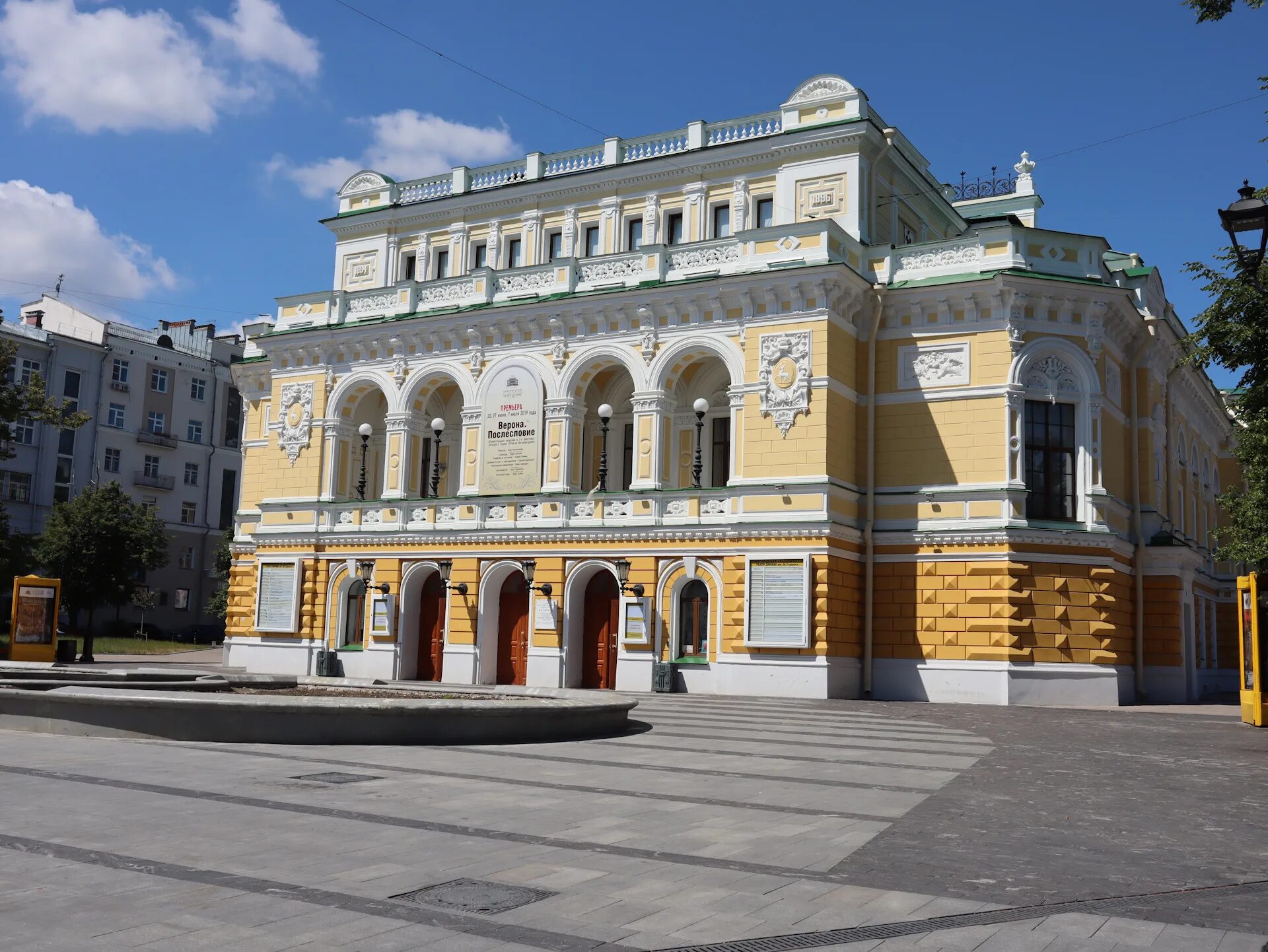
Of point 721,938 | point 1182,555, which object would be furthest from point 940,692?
point 721,938

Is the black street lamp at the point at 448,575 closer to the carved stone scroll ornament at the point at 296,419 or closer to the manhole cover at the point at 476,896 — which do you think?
the carved stone scroll ornament at the point at 296,419

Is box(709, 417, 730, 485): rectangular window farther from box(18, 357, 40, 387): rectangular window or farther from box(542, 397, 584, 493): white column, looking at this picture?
box(18, 357, 40, 387): rectangular window

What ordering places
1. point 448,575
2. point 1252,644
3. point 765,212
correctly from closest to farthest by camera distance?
point 1252,644 → point 448,575 → point 765,212

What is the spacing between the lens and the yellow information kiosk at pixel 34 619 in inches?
1258

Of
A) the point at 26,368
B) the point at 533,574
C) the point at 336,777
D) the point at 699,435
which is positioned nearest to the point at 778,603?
the point at 699,435

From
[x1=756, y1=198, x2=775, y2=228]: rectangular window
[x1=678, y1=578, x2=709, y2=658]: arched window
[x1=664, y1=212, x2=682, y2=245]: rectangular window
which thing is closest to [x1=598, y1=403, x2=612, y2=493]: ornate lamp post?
[x1=678, y1=578, x2=709, y2=658]: arched window

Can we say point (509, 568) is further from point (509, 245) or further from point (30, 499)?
point (30, 499)

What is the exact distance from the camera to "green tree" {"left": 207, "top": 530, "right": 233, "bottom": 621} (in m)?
62.9

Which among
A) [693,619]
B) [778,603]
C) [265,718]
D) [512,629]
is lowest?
[265,718]

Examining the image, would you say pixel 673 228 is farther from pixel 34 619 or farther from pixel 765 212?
pixel 34 619

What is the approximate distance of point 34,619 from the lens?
32.3 meters

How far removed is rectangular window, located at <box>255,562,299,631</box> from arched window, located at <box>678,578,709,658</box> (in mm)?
13394

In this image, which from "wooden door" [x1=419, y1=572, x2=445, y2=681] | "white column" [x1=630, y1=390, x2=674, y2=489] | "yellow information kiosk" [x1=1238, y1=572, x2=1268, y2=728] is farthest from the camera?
"wooden door" [x1=419, y1=572, x2=445, y2=681]

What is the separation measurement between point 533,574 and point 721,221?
12245 mm
